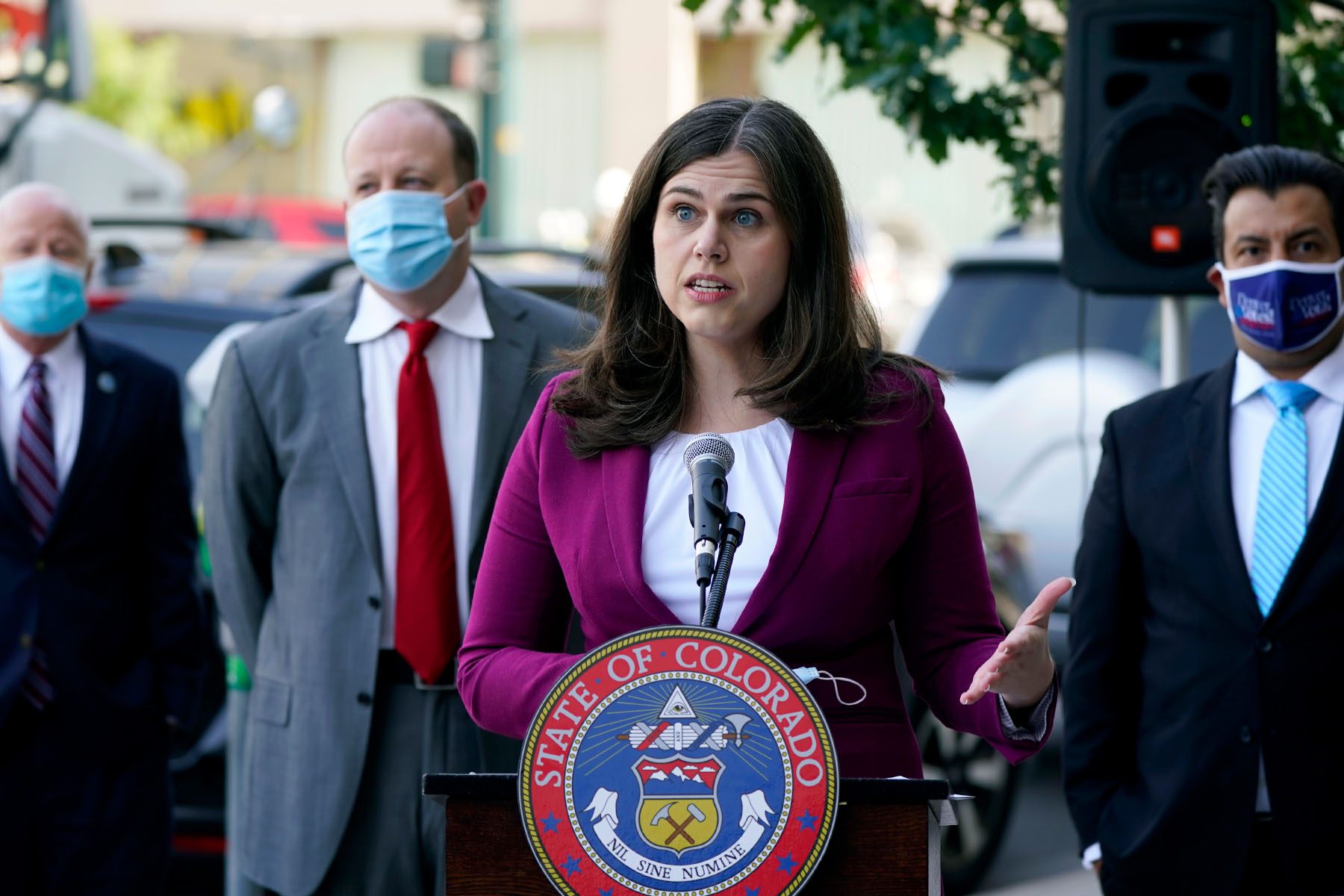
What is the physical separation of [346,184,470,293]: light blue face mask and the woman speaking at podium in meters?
1.38

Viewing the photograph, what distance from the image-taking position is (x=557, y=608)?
296 centimetres

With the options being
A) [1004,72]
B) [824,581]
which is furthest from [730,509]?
[1004,72]

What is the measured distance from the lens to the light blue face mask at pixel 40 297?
499cm

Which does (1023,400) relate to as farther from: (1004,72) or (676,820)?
(676,820)

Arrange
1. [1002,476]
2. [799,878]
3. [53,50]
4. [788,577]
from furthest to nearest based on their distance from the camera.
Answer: [53,50] < [1002,476] < [788,577] < [799,878]

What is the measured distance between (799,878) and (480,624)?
2.47 feet

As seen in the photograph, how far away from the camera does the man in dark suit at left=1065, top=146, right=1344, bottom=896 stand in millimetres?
3814

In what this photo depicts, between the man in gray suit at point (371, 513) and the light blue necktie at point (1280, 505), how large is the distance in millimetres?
1474

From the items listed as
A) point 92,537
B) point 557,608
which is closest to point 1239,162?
point 557,608

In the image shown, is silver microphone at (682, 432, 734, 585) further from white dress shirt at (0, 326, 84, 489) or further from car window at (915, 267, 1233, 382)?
car window at (915, 267, 1233, 382)

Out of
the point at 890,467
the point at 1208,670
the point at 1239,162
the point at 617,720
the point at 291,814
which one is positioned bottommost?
the point at 291,814

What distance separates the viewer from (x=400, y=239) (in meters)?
4.30

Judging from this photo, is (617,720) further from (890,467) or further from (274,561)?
(274,561)

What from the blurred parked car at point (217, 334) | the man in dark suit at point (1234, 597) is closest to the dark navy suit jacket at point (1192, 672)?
the man in dark suit at point (1234, 597)
